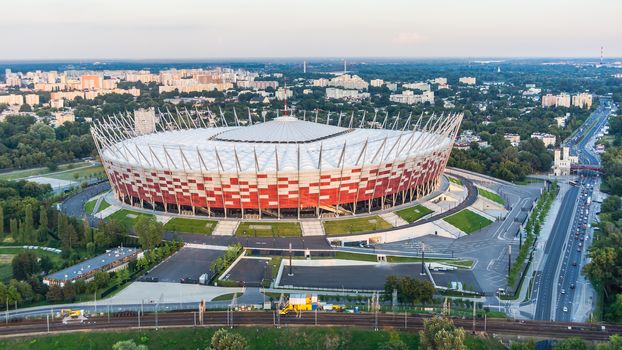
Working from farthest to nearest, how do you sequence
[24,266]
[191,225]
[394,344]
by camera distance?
[191,225], [24,266], [394,344]

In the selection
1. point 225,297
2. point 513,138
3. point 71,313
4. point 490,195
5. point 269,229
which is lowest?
point 71,313

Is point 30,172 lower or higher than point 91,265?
higher

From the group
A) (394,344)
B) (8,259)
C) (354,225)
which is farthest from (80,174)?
(394,344)

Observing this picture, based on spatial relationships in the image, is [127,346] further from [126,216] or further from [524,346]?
[126,216]

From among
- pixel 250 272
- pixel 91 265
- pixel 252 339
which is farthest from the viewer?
pixel 91 265

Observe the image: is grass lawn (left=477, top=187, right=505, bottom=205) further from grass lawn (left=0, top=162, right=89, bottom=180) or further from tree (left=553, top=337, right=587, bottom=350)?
grass lawn (left=0, top=162, right=89, bottom=180)

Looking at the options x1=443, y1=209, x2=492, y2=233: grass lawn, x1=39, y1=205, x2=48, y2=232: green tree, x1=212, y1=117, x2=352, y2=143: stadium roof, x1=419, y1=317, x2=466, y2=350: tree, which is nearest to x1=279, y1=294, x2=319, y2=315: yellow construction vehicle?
x1=419, y1=317, x2=466, y2=350: tree
